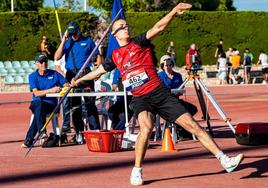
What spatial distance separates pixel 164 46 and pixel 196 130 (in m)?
36.7

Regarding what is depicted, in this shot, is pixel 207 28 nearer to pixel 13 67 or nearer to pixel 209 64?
pixel 209 64

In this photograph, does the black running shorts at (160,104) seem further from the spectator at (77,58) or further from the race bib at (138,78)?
the spectator at (77,58)

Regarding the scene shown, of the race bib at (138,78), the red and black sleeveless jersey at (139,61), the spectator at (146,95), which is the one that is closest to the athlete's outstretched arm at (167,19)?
the spectator at (146,95)

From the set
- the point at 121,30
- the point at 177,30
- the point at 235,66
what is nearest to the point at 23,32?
the point at 177,30

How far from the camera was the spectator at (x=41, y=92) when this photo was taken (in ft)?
44.0

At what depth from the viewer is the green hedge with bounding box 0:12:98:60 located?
138 feet

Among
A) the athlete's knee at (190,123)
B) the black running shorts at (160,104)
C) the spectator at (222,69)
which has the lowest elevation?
the spectator at (222,69)

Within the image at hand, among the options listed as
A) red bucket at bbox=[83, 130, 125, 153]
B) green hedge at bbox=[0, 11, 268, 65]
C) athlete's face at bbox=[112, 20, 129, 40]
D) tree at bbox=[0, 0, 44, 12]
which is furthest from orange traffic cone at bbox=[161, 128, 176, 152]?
tree at bbox=[0, 0, 44, 12]

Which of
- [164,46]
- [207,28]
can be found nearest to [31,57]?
[164,46]

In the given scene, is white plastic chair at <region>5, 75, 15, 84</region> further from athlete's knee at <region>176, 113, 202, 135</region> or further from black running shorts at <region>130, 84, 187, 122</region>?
athlete's knee at <region>176, 113, 202, 135</region>

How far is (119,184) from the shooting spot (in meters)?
9.25

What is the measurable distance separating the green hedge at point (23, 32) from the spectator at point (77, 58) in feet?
92.5

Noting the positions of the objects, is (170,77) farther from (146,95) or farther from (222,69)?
(222,69)

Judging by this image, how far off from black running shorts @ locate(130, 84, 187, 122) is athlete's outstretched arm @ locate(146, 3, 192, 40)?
632mm
